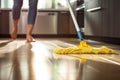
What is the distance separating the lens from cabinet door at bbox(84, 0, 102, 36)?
3.41 m

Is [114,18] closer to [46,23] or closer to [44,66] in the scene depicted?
[44,66]

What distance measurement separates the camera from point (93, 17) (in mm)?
3662

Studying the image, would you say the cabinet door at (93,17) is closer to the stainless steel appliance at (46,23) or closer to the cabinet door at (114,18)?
the cabinet door at (114,18)

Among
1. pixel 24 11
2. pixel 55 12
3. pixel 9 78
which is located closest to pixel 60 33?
pixel 55 12

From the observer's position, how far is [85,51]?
1.81 metres

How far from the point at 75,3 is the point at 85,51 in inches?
137

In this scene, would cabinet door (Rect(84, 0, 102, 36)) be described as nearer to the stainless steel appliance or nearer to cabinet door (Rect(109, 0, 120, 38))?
cabinet door (Rect(109, 0, 120, 38))

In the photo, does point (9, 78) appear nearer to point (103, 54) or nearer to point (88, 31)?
point (103, 54)

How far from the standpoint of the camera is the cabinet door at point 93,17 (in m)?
3.41

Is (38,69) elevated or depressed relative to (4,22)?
depressed

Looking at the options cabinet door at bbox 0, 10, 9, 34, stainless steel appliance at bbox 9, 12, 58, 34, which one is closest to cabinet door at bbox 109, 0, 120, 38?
stainless steel appliance at bbox 9, 12, 58, 34

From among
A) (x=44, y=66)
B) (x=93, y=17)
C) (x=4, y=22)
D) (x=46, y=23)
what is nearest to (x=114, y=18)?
(x=93, y=17)

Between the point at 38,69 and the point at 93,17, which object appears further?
the point at 93,17

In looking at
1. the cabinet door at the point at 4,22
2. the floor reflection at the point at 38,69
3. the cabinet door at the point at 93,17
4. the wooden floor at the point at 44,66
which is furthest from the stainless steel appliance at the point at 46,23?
the floor reflection at the point at 38,69
